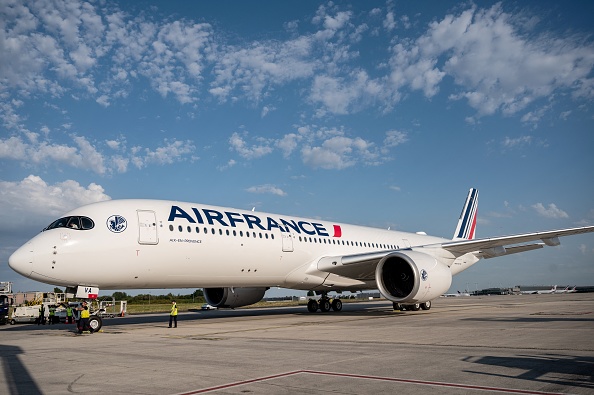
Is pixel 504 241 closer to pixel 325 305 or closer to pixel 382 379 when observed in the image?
pixel 325 305

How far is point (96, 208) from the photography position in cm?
1512

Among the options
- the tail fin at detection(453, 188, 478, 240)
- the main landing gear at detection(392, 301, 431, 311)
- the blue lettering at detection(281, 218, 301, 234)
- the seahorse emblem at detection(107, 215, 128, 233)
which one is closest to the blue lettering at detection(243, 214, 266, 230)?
the blue lettering at detection(281, 218, 301, 234)

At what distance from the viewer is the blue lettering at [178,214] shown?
16.3 meters

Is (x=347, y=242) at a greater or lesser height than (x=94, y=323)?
greater

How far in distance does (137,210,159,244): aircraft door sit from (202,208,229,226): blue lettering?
2215mm

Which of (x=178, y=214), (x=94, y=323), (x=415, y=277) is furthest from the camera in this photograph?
(x=415, y=277)

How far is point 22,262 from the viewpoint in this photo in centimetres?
1314

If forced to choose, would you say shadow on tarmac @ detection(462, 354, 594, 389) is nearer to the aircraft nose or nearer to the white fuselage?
the white fuselage

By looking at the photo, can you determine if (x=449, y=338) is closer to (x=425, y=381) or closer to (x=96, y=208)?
(x=425, y=381)

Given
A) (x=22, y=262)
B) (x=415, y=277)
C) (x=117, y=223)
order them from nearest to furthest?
(x=22, y=262), (x=117, y=223), (x=415, y=277)

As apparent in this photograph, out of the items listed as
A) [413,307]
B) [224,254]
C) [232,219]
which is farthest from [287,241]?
[413,307]

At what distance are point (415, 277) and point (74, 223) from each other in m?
11.6

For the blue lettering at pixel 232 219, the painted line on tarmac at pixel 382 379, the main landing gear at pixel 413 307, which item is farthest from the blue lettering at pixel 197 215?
the main landing gear at pixel 413 307

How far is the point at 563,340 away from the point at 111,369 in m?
8.52
